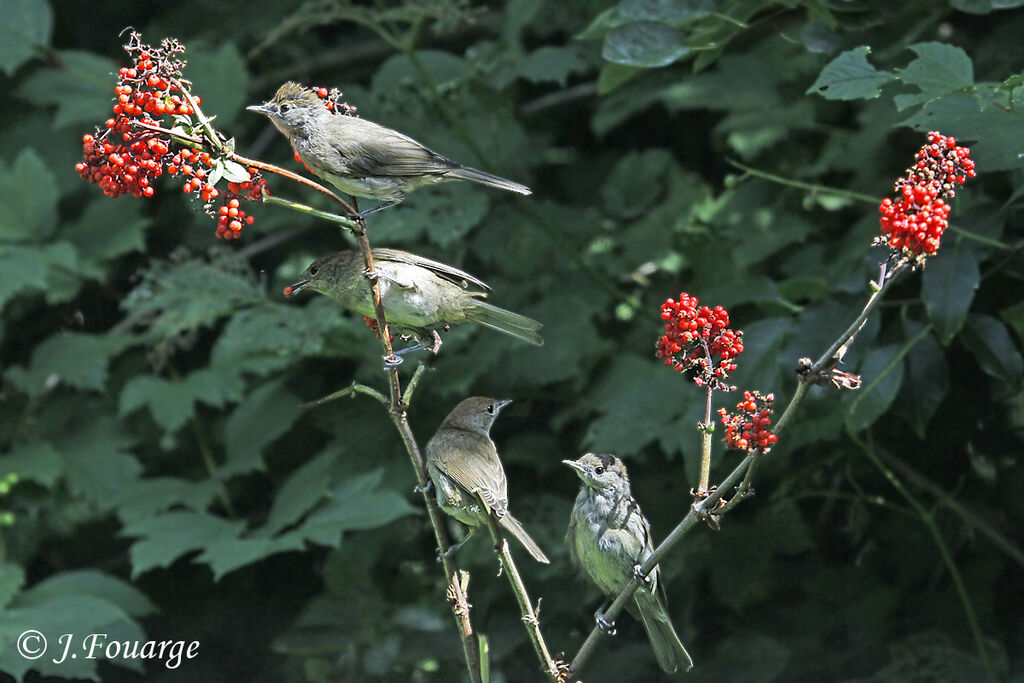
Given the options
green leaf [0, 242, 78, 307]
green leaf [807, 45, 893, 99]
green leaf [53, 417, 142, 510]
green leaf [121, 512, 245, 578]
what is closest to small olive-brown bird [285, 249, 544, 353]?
green leaf [807, 45, 893, 99]

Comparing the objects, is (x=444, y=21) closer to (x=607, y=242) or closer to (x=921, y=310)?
(x=607, y=242)

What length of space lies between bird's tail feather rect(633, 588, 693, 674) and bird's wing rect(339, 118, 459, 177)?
889 millimetres

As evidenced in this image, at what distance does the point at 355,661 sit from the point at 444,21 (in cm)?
222

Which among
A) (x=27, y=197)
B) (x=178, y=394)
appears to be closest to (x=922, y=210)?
(x=178, y=394)

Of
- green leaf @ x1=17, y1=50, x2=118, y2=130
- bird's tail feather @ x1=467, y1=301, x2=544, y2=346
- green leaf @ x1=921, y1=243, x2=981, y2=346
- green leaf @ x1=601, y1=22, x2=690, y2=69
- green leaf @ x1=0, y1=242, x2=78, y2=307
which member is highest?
green leaf @ x1=601, y1=22, x2=690, y2=69

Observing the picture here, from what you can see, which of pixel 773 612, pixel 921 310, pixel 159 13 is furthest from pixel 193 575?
pixel 921 310

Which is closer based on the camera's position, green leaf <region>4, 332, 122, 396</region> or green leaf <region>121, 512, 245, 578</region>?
green leaf <region>121, 512, 245, 578</region>

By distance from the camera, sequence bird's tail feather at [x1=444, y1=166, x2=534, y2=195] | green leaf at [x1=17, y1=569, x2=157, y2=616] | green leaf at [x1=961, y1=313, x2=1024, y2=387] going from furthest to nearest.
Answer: green leaf at [x1=17, y1=569, x2=157, y2=616] → green leaf at [x1=961, y1=313, x2=1024, y2=387] → bird's tail feather at [x1=444, y1=166, x2=534, y2=195]

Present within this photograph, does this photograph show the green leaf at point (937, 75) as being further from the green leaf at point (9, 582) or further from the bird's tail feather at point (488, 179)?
the green leaf at point (9, 582)

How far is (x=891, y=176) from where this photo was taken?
372 centimetres

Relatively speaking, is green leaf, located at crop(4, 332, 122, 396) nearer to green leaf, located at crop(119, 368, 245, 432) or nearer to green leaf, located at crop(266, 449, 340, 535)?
green leaf, located at crop(119, 368, 245, 432)

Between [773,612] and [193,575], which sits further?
[193,575]

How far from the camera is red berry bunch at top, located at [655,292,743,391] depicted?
55.9 inches

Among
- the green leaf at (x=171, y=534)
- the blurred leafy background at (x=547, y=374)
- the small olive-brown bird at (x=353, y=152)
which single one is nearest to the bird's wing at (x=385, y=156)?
the small olive-brown bird at (x=353, y=152)
